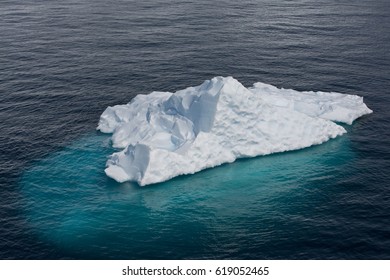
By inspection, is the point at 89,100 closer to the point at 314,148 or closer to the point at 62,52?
the point at 62,52

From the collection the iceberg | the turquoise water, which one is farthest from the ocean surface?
the iceberg

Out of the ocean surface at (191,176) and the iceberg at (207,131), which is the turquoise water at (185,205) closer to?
the ocean surface at (191,176)

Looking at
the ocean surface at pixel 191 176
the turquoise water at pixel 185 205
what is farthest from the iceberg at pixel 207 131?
the ocean surface at pixel 191 176

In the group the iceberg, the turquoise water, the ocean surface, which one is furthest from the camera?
the iceberg

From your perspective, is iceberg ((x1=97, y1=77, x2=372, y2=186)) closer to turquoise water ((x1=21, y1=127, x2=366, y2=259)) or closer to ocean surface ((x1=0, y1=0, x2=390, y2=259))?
turquoise water ((x1=21, y1=127, x2=366, y2=259))

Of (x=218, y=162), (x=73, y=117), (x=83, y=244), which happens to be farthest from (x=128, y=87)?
(x=83, y=244)
